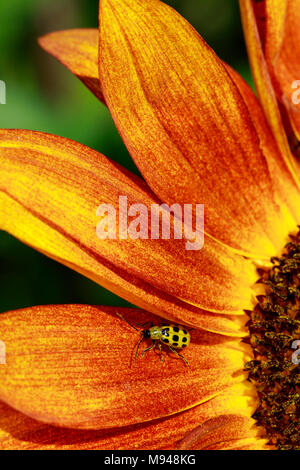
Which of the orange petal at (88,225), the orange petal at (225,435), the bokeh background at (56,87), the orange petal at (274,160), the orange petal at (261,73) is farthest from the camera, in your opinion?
the bokeh background at (56,87)

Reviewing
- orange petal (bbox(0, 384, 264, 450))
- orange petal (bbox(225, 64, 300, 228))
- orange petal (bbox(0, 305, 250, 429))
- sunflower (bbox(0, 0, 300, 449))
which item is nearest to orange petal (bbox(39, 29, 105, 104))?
sunflower (bbox(0, 0, 300, 449))

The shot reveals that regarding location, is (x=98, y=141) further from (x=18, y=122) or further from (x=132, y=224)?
(x=132, y=224)

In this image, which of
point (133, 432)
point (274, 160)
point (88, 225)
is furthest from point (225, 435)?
point (274, 160)

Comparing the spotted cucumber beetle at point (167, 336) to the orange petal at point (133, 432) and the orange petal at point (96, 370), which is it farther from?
the orange petal at point (133, 432)

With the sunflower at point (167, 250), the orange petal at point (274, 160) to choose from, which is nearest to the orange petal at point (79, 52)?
the sunflower at point (167, 250)

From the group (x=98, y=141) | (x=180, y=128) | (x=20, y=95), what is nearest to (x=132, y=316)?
(x=180, y=128)

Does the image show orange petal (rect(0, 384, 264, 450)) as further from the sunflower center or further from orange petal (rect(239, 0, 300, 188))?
orange petal (rect(239, 0, 300, 188))

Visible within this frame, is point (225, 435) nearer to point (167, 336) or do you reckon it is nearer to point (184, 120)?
point (167, 336)
